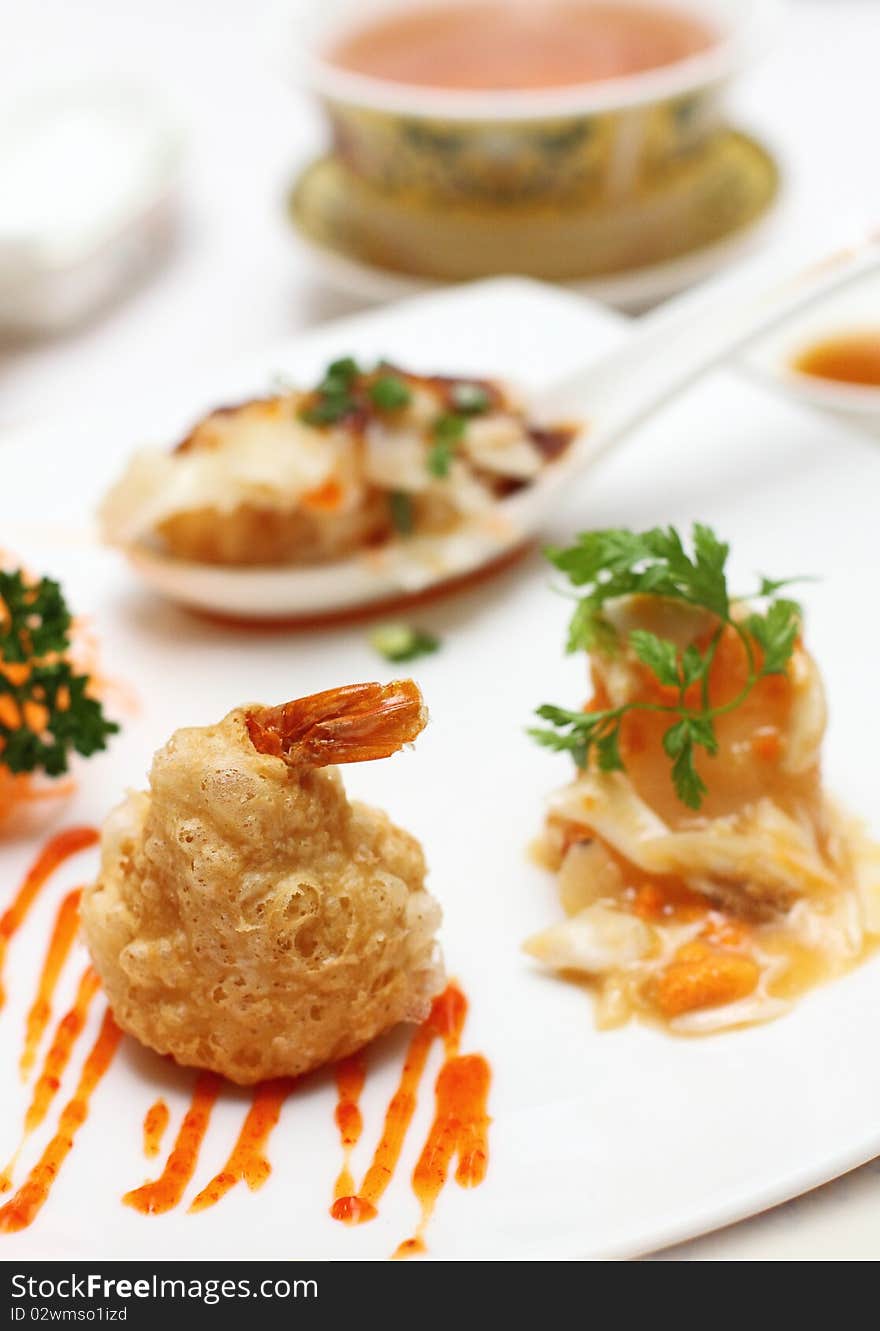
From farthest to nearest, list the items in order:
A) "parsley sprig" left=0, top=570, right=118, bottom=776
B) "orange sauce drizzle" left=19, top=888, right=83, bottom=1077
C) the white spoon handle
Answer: the white spoon handle → "parsley sprig" left=0, top=570, right=118, bottom=776 → "orange sauce drizzle" left=19, top=888, right=83, bottom=1077

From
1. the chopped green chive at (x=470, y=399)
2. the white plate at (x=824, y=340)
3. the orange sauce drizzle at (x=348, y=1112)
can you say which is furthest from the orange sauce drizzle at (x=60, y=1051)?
the white plate at (x=824, y=340)

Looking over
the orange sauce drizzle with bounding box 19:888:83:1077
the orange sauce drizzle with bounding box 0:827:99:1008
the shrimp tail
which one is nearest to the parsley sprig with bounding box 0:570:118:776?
the orange sauce drizzle with bounding box 0:827:99:1008

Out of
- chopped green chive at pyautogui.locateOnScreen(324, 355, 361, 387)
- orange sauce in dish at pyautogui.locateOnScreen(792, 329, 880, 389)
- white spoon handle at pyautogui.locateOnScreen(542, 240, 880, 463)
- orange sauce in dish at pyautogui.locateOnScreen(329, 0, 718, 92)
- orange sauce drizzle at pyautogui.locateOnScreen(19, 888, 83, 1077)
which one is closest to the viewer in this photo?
orange sauce drizzle at pyautogui.locateOnScreen(19, 888, 83, 1077)

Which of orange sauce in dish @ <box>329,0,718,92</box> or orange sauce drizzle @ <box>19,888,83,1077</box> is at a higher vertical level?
orange sauce in dish @ <box>329,0,718,92</box>

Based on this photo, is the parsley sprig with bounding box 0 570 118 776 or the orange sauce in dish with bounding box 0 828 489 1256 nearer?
the orange sauce in dish with bounding box 0 828 489 1256

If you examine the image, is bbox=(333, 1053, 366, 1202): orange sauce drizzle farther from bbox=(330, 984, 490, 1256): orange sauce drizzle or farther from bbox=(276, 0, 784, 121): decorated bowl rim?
bbox=(276, 0, 784, 121): decorated bowl rim

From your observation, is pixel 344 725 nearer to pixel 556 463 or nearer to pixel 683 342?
pixel 556 463

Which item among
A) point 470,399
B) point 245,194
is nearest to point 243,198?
point 245,194
